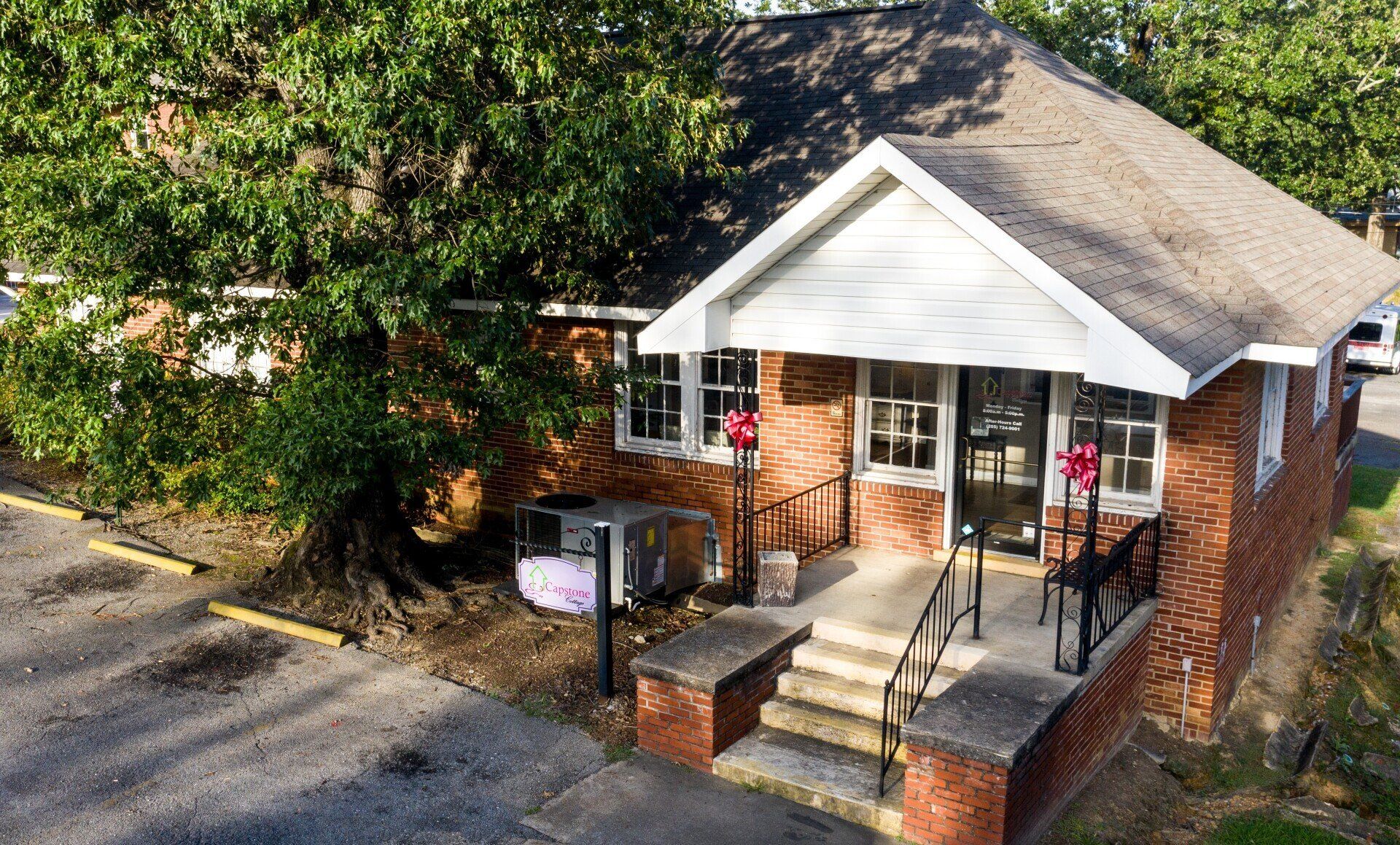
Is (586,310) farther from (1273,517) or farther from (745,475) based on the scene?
(1273,517)

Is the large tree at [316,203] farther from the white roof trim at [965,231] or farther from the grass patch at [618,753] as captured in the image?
the grass patch at [618,753]

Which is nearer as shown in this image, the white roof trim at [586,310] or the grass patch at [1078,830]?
the grass patch at [1078,830]

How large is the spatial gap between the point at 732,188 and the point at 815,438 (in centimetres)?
281

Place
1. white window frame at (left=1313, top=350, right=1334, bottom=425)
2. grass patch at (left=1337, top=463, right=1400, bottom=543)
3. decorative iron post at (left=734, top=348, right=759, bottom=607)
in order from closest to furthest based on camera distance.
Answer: decorative iron post at (left=734, top=348, right=759, bottom=607) < white window frame at (left=1313, top=350, right=1334, bottom=425) < grass patch at (left=1337, top=463, right=1400, bottom=543)

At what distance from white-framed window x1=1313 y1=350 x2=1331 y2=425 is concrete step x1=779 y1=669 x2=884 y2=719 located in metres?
8.13

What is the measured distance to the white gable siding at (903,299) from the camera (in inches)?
306

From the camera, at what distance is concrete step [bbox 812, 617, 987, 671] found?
8.45 metres

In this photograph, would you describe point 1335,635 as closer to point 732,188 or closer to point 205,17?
point 732,188

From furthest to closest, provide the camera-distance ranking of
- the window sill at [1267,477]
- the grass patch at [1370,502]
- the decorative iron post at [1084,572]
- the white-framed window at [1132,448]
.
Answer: the grass patch at [1370,502], the window sill at [1267,477], the white-framed window at [1132,448], the decorative iron post at [1084,572]

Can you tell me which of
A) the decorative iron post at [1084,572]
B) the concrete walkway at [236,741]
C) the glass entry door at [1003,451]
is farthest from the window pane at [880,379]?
the concrete walkway at [236,741]

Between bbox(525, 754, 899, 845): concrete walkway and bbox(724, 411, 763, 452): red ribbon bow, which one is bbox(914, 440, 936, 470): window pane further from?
bbox(525, 754, 899, 845): concrete walkway

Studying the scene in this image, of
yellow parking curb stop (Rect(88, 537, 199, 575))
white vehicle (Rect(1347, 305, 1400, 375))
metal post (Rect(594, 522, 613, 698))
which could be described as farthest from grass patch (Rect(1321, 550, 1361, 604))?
white vehicle (Rect(1347, 305, 1400, 375))

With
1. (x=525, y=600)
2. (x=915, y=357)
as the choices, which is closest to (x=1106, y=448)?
(x=915, y=357)

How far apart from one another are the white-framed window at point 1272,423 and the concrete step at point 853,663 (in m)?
3.98
